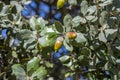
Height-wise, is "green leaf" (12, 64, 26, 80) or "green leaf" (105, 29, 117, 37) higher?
"green leaf" (105, 29, 117, 37)

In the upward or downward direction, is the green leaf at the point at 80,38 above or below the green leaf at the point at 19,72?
above

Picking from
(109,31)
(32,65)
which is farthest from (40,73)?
(109,31)

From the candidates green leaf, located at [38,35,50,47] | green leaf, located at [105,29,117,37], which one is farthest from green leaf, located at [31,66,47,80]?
green leaf, located at [105,29,117,37]

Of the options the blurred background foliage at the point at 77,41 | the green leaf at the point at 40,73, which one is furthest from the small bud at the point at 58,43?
the green leaf at the point at 40,73

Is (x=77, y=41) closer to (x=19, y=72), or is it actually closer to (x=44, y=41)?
(x=44, y=41)

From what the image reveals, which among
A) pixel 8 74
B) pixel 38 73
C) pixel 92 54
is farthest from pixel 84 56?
pixel 8 74

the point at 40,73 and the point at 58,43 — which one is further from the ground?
the point at 58,43

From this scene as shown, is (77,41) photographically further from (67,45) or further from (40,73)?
(40,73)

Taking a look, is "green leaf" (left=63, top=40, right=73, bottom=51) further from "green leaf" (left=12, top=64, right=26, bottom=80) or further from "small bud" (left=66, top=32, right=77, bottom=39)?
"green leaf" (left=12, top=64, right=26, bottom=80)

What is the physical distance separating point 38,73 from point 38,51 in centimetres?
15

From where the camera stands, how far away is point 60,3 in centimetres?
182

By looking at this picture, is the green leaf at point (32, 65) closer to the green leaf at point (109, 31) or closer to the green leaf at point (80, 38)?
the green leaf at point (80, 38)

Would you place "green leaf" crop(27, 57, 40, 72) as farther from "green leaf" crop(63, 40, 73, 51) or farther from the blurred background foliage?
"green leaf" crop(63, 40, 73, 51)

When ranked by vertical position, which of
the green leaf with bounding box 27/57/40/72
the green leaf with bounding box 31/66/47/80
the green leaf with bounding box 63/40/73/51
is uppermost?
the green leaf with bounding box 63/40/73/51
